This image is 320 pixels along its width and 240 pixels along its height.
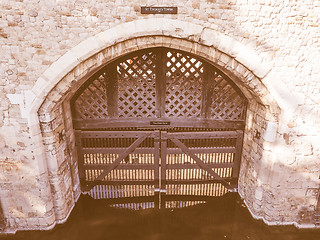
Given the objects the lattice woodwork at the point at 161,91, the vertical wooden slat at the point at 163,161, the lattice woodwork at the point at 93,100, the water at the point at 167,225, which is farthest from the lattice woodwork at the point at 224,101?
the lattice woodwork at the point at 93,100

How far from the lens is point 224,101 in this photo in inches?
199

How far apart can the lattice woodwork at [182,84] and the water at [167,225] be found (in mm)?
2138

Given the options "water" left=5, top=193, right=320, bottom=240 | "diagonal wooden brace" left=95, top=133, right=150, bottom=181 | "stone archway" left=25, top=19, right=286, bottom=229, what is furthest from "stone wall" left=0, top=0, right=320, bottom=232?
"diagonal wooden brace" left=95, top=133, right=150, bottom=181

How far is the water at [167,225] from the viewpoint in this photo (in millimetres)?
4535

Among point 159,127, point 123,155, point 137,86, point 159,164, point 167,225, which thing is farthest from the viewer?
point 159,164

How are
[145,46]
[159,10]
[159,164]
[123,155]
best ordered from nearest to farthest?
[159,10] → [145,46] → [123,155] → [159,164]

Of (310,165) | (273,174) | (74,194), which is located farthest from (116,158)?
(310,165)

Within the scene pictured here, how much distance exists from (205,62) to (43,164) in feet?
11.7

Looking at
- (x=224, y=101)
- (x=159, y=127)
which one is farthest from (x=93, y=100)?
(x=224, y=101)

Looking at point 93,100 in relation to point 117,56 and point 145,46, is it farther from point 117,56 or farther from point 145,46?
point 145,46

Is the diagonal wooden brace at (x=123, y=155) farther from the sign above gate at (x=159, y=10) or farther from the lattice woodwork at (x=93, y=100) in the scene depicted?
the sign above gate at (x=159, y=10)

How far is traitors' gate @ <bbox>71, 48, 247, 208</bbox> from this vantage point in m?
4.81

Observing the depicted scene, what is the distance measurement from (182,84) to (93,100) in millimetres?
1869

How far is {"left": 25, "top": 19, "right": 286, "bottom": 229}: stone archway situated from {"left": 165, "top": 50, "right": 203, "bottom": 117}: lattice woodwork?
74cm
